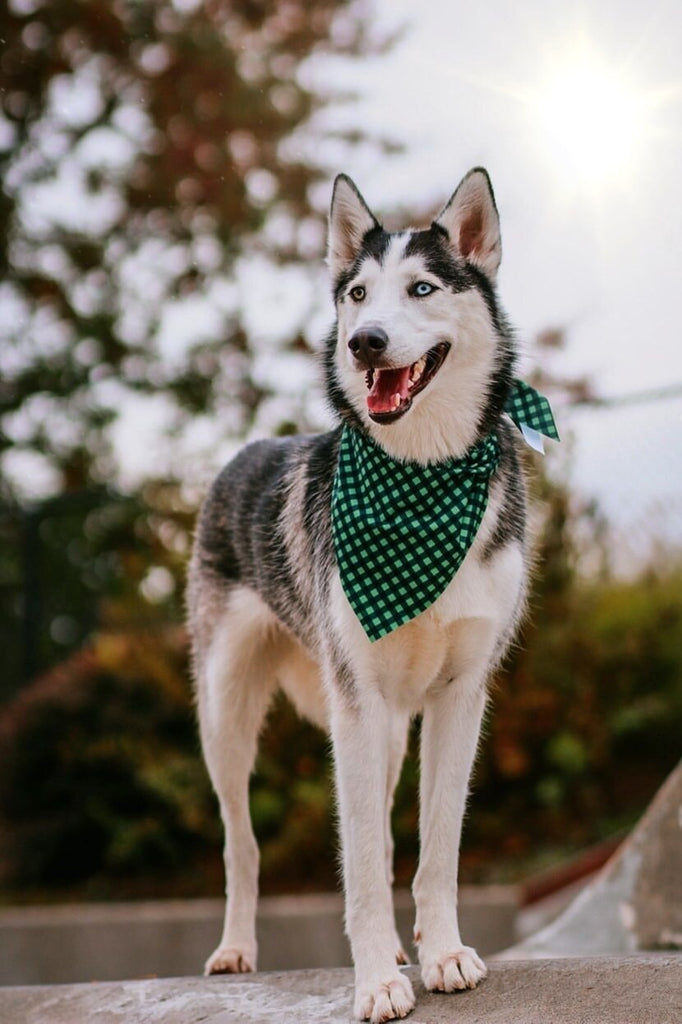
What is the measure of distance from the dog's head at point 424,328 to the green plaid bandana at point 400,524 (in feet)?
0.20

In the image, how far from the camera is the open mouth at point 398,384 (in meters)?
2.89

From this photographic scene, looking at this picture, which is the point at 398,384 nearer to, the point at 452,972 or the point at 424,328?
the point at 424,328

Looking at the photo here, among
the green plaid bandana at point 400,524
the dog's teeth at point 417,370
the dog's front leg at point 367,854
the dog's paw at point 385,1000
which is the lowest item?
the dog's paw at point 385,1000

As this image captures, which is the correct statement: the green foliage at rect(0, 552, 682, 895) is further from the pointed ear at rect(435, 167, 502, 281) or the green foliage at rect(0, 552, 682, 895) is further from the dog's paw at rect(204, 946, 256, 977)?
the pointed ear at rect(435, 167, 502, 281)

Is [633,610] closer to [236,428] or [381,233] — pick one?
[236,428]

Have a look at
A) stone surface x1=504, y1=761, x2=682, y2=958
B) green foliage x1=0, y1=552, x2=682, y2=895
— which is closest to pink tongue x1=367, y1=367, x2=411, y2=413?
stone surface x1=504, y1=761, x2=682, y2=958

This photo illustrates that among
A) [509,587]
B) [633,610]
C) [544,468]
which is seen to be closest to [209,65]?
[544,468]

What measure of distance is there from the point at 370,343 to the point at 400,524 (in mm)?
570

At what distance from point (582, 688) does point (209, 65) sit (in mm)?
6280

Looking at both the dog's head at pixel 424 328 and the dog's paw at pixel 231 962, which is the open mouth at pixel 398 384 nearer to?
the dog's head at pixel 424 328

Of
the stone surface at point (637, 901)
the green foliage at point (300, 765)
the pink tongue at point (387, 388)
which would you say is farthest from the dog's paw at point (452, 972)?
the green foliage at point (300, 765)

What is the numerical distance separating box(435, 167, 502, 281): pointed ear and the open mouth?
0.41 m

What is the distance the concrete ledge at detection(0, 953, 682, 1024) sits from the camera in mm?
2727

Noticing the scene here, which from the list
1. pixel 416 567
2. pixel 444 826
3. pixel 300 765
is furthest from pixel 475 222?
pixel 300 765
